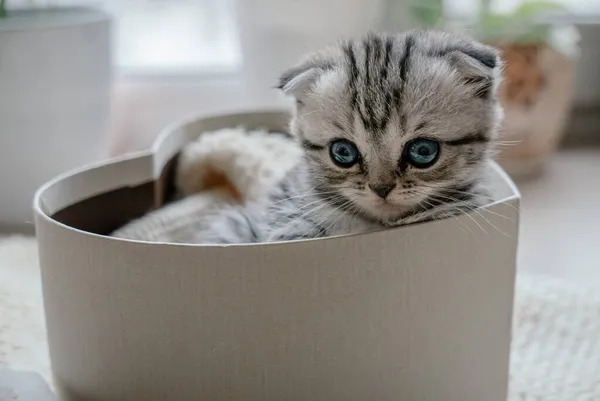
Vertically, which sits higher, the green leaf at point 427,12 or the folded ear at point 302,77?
the green leaf at point 427,12

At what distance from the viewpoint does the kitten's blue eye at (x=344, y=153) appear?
105 cm

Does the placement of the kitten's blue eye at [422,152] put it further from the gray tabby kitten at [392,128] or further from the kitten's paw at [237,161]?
the kitten's paw at [237,161]

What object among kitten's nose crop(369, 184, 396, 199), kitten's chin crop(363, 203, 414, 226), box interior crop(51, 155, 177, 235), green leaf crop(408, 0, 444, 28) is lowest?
box interior crop(51, 155, 177, 235)

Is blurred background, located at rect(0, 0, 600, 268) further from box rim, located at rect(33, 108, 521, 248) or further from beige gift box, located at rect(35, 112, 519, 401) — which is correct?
Result: beige gift box, located at rect(35, 112, 519, 401)

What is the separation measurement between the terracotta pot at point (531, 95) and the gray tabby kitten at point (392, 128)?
0.91 metres

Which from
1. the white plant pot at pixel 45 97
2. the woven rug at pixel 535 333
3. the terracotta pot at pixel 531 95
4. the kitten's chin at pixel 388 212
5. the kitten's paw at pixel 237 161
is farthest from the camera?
the terracotta pot at pixel 531 95

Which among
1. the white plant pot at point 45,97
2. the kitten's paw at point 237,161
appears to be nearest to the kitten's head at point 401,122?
the kitten's paw at point 237,161

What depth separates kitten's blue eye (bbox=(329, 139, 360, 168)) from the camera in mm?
1049

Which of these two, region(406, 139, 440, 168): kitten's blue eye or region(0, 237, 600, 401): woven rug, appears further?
region(0, 237, 600, 401): woven rug

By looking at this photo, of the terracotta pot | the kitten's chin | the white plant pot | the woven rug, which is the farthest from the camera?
the terracotta pot

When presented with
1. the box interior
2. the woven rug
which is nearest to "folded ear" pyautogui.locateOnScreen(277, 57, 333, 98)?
the box interior

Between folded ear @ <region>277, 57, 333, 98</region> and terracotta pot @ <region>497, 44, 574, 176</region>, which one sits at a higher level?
folded ear @ <region>277, 57, 333, 98</region>

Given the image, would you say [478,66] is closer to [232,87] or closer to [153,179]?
[153,179]

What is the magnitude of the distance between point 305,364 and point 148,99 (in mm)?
1459
